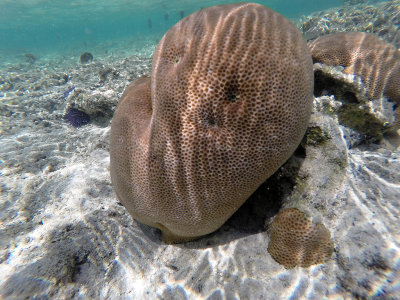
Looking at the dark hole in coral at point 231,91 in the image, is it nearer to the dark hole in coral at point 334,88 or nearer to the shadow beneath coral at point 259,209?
the shadow beneath coral at point 259,209

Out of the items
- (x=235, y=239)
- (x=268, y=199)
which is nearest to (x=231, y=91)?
(x=268, y=199)

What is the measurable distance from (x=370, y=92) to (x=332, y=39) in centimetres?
133

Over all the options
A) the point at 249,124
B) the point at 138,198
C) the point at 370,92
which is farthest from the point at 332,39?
the point at 138,198

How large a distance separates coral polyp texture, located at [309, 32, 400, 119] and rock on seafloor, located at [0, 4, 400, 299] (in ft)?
1.06

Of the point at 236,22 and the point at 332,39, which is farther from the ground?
the point at 236,22

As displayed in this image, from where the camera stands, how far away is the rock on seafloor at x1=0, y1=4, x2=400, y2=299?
2051 millimetres

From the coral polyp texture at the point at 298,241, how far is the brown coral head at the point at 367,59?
284 cm

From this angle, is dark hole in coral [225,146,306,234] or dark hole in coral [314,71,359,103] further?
dark hole in coral [314,71,359,103]

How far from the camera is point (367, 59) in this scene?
3611mm

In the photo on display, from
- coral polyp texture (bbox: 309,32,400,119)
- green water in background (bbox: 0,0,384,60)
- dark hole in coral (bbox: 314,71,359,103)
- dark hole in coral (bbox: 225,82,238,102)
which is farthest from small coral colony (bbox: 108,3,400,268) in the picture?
A: green water in background (bbox: 0,0,384,60)

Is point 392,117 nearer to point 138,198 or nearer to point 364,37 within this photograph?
point 364,37

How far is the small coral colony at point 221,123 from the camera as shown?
1935 millimetres

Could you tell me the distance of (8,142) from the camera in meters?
5.47

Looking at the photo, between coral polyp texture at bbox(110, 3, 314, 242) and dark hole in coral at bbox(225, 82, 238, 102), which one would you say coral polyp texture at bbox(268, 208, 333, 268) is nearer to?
coral polyp texture at bbox(110, 3, 314, 242)
